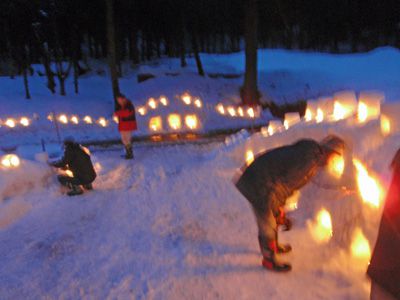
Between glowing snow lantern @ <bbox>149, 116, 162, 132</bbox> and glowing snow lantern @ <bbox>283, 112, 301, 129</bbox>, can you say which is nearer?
glowing snow lantern @ <bbox>283, 112, 301, 129</bbox>

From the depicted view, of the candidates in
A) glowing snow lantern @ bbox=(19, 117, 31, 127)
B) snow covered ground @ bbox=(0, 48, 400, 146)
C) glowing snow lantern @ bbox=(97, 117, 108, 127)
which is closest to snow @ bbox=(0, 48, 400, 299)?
glowing snow lantern @ bbox=(97, 117, 108, 127)

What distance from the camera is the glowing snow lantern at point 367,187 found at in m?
3.66

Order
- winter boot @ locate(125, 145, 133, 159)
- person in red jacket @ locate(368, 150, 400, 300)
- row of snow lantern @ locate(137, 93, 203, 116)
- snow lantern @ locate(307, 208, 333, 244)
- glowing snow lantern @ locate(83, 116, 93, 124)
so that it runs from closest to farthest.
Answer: person in red jacket @ locate(368, 150, 400, 300) < snow lantern @ locate(307, 208, 333, 244) < winter boot @ locate(125, 145, 133, 159) < glowing snow lantern @ locate(83, 116, 93, 124) < row of snow lantern @ locate(137, 93, 203, 116)

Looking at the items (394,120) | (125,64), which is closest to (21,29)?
(125,64)

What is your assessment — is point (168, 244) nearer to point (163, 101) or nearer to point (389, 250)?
point (389, 250)

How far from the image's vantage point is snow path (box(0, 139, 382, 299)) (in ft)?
12.9

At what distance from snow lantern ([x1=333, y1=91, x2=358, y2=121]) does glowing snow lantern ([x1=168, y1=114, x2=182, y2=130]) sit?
31.9ft

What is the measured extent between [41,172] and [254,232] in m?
4.69

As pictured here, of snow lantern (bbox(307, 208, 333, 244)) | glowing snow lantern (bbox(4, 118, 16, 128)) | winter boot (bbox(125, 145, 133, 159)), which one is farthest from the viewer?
glowing snow lantern (bbox(4, 118, 16, 128))

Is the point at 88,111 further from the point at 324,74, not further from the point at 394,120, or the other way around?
the point at 394,120

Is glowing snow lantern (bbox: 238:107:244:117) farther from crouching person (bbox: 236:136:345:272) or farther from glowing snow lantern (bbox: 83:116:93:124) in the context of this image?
crouching person (bbox: 236:136:345:272)

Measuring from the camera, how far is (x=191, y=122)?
15.4 meters

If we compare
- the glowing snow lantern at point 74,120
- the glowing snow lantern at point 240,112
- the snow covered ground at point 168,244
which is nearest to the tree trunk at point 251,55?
the glowing snow lantern at point 240,112

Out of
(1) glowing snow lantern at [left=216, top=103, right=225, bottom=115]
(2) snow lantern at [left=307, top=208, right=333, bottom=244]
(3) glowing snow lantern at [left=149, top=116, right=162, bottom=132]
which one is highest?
(2) snow lantern at [left=307, top=208, right=333, bottom=244]
